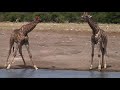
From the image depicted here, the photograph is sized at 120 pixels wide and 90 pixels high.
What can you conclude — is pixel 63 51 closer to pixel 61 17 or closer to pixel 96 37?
pixel 96 37

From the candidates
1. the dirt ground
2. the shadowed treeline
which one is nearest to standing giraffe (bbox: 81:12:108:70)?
the dirt ground

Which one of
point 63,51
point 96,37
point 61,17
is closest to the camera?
point 96,37

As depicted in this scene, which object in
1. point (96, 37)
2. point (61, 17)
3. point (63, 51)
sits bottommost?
point (63, 51)

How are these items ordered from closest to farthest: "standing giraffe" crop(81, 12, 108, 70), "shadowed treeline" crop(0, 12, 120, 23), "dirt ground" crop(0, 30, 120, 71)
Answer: "standing giraffe" crop(81, 12, 108, 70) → "dirt ground" crop(0, 30, 120, 71) → "shadowed treeline" crop(0, 12, 120, 23)

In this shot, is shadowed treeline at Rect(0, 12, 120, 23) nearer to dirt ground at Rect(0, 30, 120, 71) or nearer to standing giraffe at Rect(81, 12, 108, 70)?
dirt ground at Rect(0, 30, 120, 71)

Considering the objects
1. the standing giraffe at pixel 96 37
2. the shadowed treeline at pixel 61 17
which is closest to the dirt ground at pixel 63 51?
the standing giraffe at pixel 96 37

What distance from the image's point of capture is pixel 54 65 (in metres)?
12.3

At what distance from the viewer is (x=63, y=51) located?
16.3 m

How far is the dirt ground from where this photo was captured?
1248 cm

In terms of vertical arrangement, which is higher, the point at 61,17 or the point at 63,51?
the point at 61,17

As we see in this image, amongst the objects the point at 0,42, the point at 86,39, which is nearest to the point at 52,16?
the point at 86,39

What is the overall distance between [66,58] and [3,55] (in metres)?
2.09

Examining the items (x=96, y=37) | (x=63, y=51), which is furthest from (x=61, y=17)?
(x=96, y=37)
